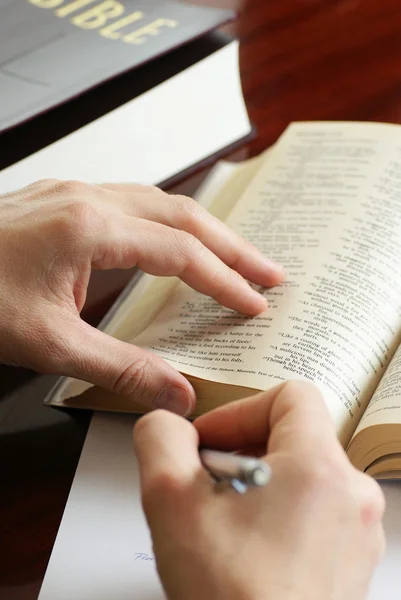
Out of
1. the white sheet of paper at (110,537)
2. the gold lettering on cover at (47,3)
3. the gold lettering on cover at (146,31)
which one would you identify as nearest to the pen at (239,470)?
the white sheet of paper at (110,537)

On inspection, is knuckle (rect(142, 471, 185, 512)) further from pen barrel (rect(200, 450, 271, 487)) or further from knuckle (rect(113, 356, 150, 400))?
knuckle (rect(113, 356, 150, 400))

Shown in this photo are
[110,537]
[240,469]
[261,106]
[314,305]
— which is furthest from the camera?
[261,106]

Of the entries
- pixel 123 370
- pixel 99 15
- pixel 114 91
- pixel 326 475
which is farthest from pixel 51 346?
pixel 99 15

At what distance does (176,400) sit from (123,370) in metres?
0.05

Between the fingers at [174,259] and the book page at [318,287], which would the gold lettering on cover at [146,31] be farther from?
the fingers at [174,259]

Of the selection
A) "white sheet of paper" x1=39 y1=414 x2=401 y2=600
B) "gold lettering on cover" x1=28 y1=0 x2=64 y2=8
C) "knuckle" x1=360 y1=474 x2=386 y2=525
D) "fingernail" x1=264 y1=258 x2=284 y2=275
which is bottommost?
"white sheet of paper" x1=39 y1=414 x2=401 y2=600

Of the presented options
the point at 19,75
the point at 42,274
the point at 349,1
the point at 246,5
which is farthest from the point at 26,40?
the point at 349,1

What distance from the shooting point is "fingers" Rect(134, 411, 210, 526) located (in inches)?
16.6

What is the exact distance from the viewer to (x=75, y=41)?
938 millimetres

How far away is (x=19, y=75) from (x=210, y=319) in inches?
13.9

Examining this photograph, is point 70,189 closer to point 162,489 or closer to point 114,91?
point 114,91

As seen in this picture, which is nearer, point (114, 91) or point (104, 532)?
point (104, 532)

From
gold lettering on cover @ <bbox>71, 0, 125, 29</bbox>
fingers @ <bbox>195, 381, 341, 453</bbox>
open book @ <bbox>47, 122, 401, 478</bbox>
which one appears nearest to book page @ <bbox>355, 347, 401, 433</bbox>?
open book @ <bbox>47, 122, 401, 478</bbox>

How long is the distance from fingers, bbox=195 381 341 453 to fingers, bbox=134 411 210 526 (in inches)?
1.0
